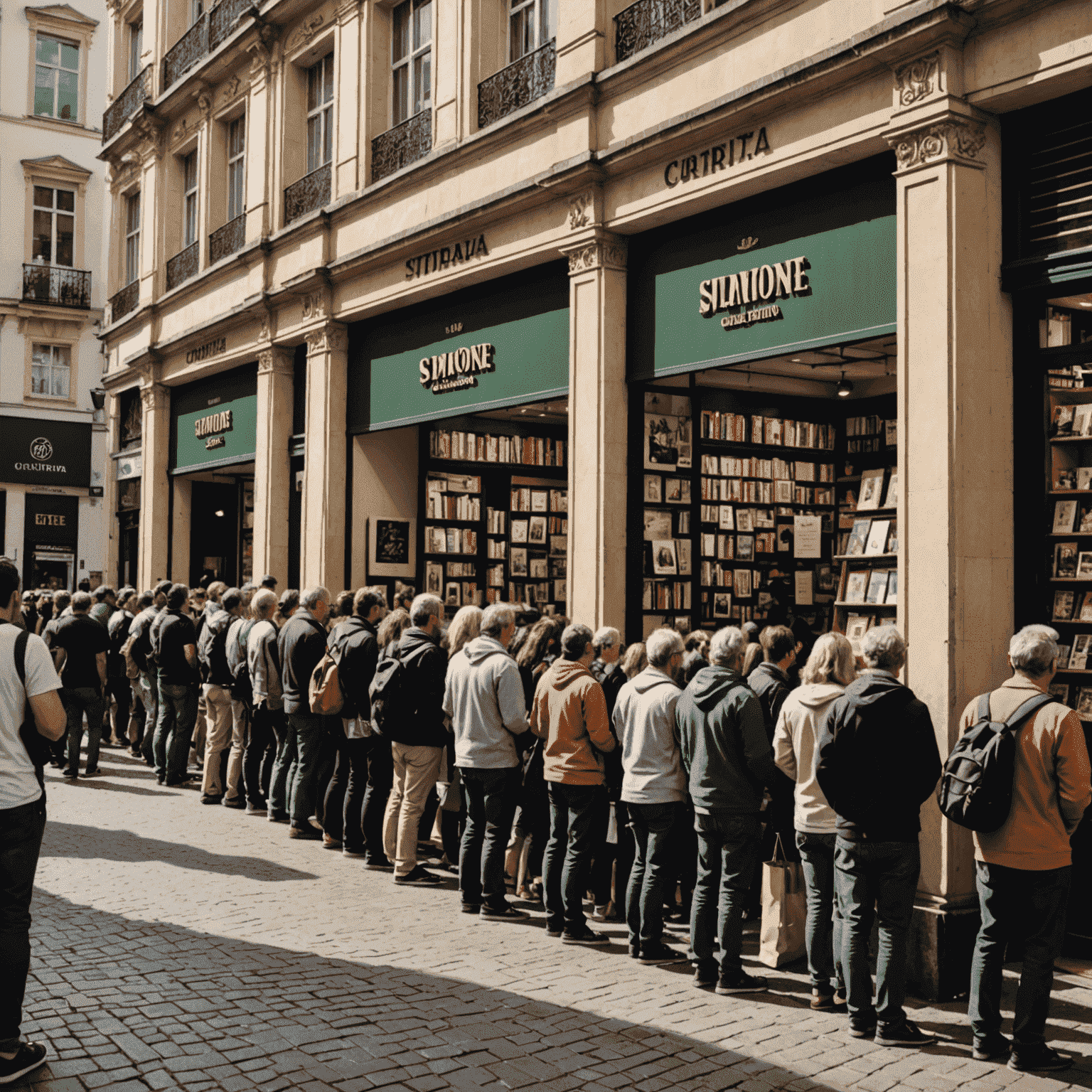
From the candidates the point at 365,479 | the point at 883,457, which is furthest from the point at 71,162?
the point at 883,457

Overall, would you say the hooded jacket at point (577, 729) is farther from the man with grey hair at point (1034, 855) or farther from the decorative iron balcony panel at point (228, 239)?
the decorative iron balcony panel at point (228, 239)

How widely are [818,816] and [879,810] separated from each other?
578mm

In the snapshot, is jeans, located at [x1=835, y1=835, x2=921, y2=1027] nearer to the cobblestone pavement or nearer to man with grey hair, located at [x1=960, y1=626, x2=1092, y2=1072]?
the cobblestone pavement

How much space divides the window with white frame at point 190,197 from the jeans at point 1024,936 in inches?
734

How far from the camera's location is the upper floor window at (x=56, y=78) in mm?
35625

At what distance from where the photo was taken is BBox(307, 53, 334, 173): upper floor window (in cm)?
1664

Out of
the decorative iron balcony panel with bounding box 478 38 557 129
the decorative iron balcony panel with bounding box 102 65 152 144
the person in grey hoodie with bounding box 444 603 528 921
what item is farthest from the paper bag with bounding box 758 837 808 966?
the decorative iron balcony panel with bounding box 102 65 152 144

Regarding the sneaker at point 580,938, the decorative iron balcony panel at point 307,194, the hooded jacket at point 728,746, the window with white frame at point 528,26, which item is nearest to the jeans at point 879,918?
the hooded jacket at point 728,746

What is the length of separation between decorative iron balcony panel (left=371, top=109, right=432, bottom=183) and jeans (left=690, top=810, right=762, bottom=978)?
9544 mm

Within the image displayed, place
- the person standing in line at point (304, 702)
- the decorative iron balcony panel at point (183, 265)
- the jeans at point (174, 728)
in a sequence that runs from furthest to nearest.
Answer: the decorative iron balcony panel at point (183, 265) < the jeans at point (174, 728) < the person standing in line at point (304, 702)

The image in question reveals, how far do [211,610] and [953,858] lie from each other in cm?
814

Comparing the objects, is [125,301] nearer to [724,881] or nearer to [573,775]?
[573,775]

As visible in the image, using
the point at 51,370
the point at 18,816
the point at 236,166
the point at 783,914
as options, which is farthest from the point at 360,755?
the point at 51,370

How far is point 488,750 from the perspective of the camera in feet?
26.1
